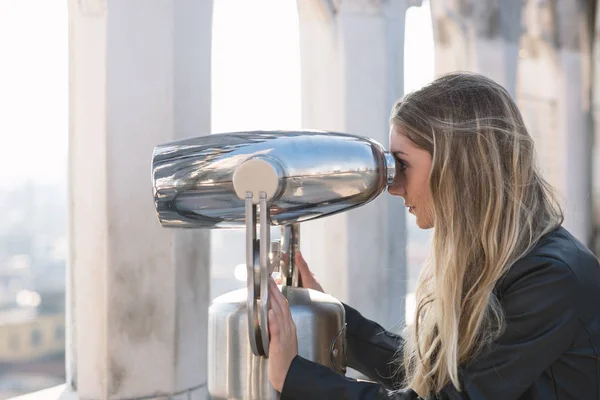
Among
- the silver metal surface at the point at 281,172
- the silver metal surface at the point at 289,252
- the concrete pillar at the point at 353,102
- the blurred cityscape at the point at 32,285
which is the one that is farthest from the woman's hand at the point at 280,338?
the concrete pillar at the point at 353,102

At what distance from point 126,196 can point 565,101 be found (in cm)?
384

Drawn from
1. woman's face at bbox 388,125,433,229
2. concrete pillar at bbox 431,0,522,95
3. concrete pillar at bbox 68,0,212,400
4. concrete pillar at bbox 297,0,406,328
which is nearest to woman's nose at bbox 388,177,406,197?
woman's face at bbox 388,125,433,229

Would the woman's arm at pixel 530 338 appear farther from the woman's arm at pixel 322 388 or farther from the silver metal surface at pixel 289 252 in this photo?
the silver metal surface at pixel 289 252

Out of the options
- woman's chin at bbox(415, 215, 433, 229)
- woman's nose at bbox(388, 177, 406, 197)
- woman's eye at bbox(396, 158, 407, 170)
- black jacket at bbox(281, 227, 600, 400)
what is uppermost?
woman's eye at bbox(396, 158, 407, 170)

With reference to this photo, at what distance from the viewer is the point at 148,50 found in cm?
183

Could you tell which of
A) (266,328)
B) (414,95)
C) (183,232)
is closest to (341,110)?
(183,232)

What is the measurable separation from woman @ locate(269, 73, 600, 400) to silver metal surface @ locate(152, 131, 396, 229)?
8cm

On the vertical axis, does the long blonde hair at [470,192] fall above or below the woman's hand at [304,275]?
above

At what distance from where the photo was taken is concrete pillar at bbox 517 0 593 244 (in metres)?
4.78

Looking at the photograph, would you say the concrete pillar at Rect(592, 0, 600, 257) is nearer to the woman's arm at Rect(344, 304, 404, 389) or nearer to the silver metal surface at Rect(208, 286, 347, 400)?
the woman's arm at Rect(344, 304, 404, 389)

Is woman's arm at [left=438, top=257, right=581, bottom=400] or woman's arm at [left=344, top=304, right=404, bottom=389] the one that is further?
woman's arm at [left=344, top=304, right=404, bottom=389]

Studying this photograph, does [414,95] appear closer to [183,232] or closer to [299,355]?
[299,355]

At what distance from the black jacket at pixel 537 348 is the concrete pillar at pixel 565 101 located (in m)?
3.97

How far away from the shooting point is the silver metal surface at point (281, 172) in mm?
922
